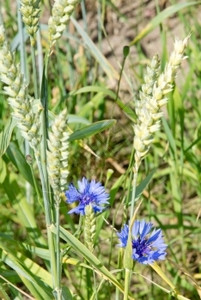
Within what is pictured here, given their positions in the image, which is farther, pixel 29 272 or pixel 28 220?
pixel 28 220

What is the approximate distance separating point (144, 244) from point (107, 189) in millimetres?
940

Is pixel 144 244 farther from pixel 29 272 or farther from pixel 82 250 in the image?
pixel 29 272

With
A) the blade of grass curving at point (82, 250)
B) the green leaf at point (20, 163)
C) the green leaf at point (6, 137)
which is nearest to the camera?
the blade of grass curving at point (82, 250)

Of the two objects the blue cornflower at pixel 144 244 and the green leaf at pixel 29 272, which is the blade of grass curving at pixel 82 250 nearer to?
the blue cornflower at pixel 144 244

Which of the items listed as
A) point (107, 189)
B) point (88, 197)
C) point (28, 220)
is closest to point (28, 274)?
point (88, 197)

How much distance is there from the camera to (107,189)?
1.97 m

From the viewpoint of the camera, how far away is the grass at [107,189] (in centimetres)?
109

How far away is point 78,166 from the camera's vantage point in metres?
1.91

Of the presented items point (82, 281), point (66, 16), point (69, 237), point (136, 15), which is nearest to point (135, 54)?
point (136, 15)

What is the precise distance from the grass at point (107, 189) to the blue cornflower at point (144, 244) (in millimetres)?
34

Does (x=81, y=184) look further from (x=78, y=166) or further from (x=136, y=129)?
(x=78, y=166)

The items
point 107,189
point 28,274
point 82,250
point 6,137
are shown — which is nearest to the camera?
point 82,250

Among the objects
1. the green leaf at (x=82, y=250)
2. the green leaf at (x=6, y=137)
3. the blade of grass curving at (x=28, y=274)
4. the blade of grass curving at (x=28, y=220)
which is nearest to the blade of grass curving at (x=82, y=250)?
the green leaf at (x=82, y=250)

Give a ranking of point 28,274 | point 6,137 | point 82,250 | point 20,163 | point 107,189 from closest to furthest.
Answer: point 82,250 < point 28,274 < point 6,137 < point 20,163 < point 107,189
